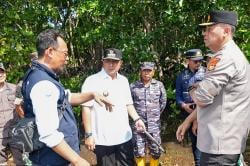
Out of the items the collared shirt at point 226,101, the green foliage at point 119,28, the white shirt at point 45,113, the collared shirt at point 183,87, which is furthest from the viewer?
the green foliage at point 119,28

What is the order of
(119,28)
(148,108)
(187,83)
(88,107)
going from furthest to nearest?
(119,28) < (148,108) < (187,83) < (88,107)

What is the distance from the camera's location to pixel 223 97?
10.2 feet

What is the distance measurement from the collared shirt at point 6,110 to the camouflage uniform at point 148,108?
1.73 metres

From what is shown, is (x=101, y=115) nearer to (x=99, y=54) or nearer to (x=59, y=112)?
(x=59, y=112)

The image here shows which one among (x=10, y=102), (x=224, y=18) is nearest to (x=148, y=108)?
(x=10, y=102)

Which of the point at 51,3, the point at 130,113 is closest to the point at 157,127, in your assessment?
the point at 130,113

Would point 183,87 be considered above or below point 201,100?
below

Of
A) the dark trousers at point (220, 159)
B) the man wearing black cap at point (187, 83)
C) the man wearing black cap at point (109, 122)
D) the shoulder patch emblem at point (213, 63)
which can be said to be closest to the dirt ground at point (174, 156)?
the man wearing black cap at point (187, 83)

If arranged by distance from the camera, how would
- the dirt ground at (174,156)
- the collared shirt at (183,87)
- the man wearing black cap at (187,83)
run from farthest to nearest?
1. the dirt ground at (174,156)
2. the collared shirt at (183,87)
3. the man wearing black cap at (187,83)

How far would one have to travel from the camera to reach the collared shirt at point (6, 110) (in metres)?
5.26

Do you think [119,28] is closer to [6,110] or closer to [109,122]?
[6,110]

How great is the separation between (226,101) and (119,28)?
16.7 feet

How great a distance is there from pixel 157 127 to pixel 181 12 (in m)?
2.33

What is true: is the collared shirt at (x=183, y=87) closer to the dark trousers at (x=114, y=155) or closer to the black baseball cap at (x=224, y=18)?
the dark trousers at (x=114, y=155)
